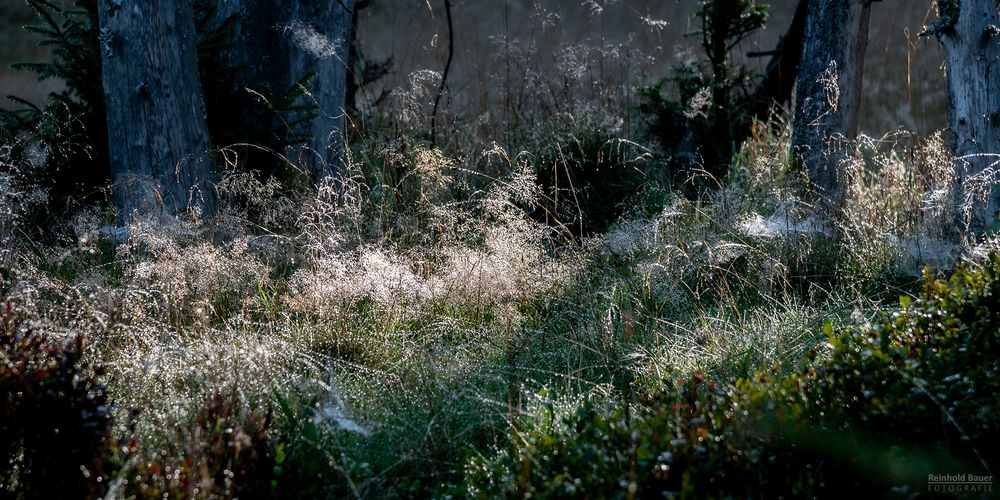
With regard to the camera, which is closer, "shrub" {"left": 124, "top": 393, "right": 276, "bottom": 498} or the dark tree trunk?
"shrub" {"left": 124, "top": 393, "right": 276, "bottom": 498}

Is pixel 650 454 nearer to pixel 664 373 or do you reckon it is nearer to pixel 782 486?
pixel 782 486

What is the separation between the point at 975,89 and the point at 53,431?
16.9ft

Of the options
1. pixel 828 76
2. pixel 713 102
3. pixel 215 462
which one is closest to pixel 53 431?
pixel 215 462

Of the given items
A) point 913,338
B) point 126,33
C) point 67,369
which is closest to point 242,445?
point 67,369

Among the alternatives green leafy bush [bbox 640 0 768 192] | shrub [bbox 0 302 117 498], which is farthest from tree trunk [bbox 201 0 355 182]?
shrub [bbox 0 302 117 498]

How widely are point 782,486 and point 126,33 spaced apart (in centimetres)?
475

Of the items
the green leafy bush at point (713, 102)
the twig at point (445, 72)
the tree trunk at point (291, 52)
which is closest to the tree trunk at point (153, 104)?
the tree trunk at point (291, 52)

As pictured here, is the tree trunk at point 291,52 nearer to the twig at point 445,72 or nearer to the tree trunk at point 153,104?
the twig at point 445,72

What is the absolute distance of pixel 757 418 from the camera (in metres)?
2.68

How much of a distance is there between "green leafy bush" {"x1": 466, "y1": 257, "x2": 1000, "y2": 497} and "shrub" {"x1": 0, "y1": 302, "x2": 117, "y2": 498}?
4.03 feet

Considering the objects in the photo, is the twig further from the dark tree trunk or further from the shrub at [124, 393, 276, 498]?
the shrub at [124, 393, 276, 498]

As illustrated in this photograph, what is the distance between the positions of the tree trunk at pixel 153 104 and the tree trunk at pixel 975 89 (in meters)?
4.68

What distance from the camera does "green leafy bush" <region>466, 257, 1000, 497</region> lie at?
2.54m

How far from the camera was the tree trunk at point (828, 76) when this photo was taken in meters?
6.47
